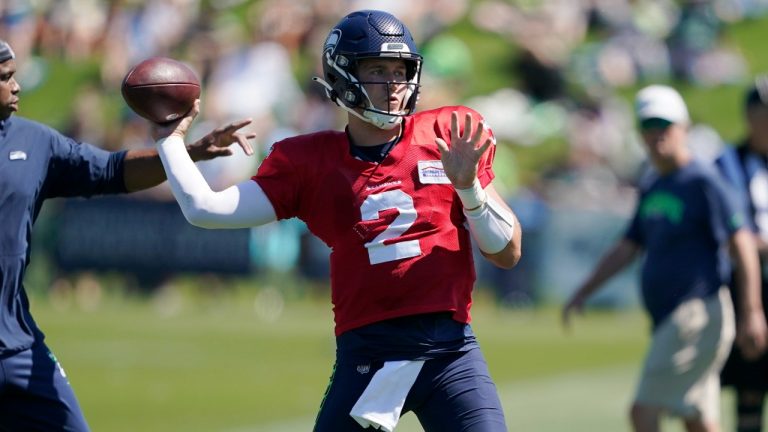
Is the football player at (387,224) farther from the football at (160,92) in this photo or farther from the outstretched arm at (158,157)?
the outstretched arm at (158,157)

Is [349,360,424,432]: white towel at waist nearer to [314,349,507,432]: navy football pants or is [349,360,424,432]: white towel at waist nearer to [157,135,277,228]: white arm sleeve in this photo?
[314,349,507,432]: navy football pants

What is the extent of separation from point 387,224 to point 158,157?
1048 millimetres

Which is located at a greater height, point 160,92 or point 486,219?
point 160,92

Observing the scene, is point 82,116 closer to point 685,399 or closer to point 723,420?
point 723,420

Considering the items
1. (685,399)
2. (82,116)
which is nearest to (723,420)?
(685,399)

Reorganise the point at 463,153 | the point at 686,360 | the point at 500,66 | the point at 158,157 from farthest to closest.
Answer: the point at 500,66, the point at 686,360, the point at 158,157, the point at 463,153

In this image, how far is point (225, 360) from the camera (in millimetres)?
11828

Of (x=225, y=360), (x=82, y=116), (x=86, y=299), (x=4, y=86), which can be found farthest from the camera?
(x=82, y=116)

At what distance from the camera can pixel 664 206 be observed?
21.8 feet

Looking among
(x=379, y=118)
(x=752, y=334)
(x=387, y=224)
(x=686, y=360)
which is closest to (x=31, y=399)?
(x=387, y=224)

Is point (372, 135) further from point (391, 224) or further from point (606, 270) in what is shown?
point (606, 270)

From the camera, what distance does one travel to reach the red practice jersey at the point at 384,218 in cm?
445

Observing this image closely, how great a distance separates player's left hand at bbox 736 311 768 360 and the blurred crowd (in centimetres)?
994

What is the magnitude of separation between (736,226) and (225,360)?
6.27m
